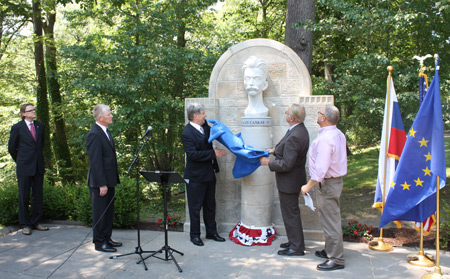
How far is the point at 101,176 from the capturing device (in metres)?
4.70

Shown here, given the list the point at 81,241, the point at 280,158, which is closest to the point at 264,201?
the point at 280,158

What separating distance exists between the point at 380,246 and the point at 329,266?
107cm

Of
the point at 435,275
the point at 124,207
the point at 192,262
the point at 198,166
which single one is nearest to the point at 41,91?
the point at 124,207

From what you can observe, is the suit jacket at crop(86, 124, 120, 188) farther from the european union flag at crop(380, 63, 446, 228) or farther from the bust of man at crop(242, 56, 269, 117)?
the european union flag at crop(380, 63, 446, 228)

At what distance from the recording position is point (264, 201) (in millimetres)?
5137

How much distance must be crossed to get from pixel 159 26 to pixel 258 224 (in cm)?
476

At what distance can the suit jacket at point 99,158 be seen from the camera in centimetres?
469

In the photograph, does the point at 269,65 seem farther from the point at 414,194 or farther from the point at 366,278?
the point at 366,278

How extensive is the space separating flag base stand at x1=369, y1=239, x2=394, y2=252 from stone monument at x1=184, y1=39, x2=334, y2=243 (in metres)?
0.70

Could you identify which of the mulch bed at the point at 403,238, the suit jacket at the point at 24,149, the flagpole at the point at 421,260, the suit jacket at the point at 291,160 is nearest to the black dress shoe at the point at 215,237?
the suit jacket at the point at 291,160

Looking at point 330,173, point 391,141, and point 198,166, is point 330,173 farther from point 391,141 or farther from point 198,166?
point 198,166

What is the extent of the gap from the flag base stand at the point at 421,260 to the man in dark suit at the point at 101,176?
12.2 ft

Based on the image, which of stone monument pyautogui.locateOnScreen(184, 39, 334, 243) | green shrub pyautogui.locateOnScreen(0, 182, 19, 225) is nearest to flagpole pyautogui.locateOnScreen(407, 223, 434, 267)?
stone monument pyautogui.locateOnScreen(184, 39, 334, 243)

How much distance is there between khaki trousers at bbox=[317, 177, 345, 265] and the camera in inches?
165
